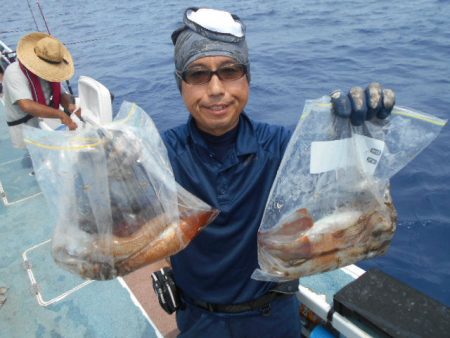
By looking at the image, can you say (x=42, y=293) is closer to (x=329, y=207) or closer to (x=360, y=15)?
(x=329, y=207)

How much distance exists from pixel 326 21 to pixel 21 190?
39.5 feet

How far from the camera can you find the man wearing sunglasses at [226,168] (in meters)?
1.64

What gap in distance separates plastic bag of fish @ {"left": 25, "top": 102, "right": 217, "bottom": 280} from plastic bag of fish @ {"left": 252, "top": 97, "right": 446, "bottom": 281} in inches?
14.6

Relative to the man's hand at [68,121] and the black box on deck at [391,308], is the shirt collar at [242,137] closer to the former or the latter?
the black box on deck at [391,308]

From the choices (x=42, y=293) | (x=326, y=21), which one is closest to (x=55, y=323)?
(x=42, y=293)

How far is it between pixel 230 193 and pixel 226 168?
118 millimetres

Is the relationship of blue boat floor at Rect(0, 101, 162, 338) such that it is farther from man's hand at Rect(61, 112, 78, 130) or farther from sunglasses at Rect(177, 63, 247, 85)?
sunglasses at Rect(177, 63, 247, 85)

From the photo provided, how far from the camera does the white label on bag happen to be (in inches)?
62.0

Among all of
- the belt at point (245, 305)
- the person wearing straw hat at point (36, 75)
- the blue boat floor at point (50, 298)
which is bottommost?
the blue boat floor at point (50, 298)

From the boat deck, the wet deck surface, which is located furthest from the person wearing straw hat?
the wet deck surface

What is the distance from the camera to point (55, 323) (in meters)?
3.07

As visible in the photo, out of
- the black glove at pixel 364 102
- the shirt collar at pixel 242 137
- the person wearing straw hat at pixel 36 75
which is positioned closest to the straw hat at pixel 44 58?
the person wearing straw hat at pixel 36 75

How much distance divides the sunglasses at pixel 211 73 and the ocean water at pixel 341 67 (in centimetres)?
346

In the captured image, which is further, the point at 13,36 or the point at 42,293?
the point at 13,36
